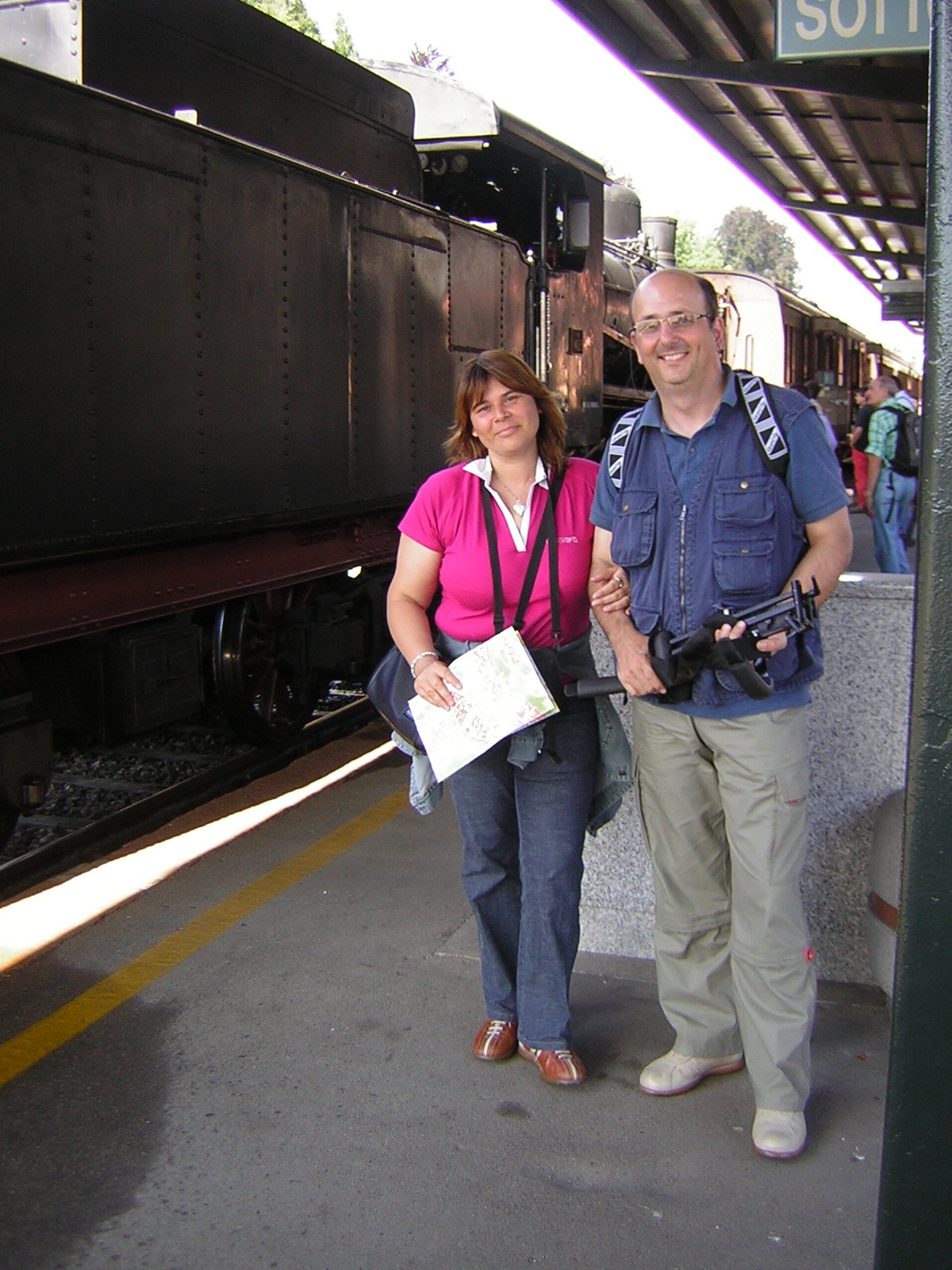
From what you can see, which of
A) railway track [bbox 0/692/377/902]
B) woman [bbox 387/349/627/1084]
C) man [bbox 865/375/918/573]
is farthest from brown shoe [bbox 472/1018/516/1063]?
man [bbox 865/375/918/573]

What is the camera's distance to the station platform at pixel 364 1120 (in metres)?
2.31

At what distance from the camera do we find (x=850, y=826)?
3166 millimetres

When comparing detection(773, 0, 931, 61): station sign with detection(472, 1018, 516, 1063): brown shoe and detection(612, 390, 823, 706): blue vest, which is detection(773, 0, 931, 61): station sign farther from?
detection(472, 1018, 516, 1063): brown shoe

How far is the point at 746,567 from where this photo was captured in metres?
2.48

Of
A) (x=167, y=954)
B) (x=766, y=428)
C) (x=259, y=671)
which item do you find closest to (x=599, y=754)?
(x=766, y=428)

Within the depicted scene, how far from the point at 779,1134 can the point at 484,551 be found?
1.42 metres

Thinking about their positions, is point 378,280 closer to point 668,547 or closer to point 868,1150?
point 668,547

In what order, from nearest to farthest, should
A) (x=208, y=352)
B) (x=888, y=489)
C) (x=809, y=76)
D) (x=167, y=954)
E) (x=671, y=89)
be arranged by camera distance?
(x=167, y=954) → (x=208, y=352) → (x=809, y=76) → (x=671, y=89) → (x=888, y=489)

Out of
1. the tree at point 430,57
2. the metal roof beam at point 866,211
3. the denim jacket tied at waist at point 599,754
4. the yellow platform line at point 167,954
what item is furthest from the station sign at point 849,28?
the tree at point 430,57

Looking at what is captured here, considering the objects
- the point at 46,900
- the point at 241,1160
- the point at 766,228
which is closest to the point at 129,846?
the point at 46,900

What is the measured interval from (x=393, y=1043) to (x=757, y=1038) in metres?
0.95

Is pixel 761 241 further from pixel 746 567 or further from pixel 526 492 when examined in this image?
pixel 746 567

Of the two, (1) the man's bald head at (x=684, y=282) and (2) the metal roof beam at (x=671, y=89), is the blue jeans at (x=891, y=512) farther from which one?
(1) the man's bald head at (x=684, y=282)

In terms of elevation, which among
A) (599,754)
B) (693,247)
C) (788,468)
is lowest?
(599,754)
